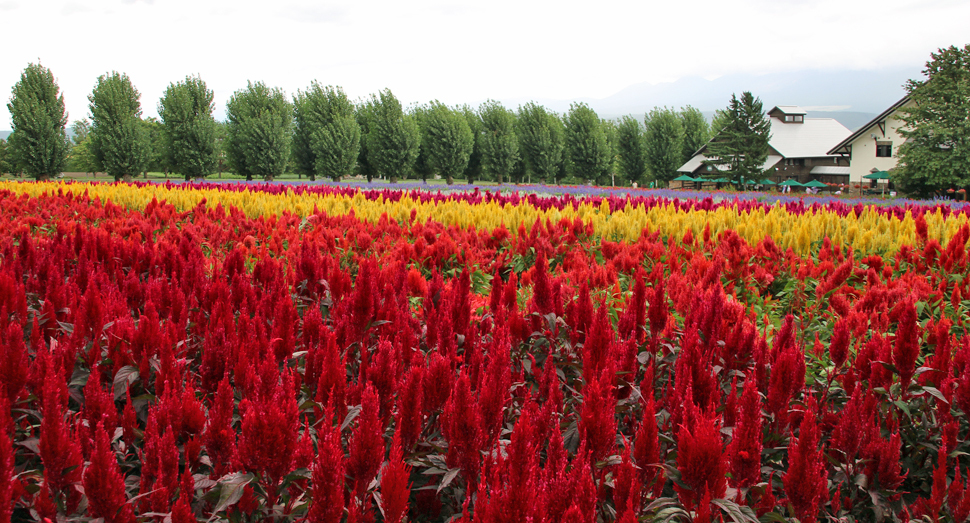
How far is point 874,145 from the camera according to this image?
4869 cm

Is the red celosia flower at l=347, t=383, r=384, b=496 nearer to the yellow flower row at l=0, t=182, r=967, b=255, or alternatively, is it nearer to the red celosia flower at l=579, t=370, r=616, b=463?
the red celosia flower at l=579, t=370, r=616, b=463

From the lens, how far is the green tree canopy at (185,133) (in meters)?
46.6

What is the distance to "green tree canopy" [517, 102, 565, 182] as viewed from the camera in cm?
5766

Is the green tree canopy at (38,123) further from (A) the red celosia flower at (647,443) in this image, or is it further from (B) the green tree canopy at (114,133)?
(A) the red celosia flower at (647,443)

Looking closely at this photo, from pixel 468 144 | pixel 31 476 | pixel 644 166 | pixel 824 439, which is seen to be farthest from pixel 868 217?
pixel 644 166

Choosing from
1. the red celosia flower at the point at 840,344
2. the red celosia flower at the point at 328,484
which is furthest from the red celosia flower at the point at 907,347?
the red celosia flower at the point at 328,484

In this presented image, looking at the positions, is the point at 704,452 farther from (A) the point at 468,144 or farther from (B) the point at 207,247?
(A) the point at 468,144

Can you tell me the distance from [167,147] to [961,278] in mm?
53371

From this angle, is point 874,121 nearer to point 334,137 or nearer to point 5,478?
point 334,137

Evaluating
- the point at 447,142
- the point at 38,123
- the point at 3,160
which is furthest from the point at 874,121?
the point at 3,160

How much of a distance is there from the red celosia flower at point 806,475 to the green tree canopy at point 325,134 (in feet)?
160

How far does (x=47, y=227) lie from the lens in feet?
22.9

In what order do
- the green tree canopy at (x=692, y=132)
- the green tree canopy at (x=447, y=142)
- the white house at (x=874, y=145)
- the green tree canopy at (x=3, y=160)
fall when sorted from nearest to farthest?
the white house at (x=874, y=145)
the green tree canopy at (x=447, y=142)
the green tree canopy at (x=692, y=132)
the green tree canopy at (x=3, y=160)

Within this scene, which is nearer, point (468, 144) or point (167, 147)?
point (167, 147)
